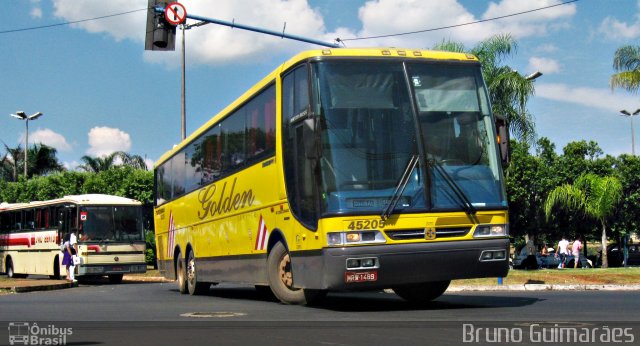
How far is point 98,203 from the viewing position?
29547 millimetres

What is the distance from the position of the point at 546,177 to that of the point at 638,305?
32718 millimetres

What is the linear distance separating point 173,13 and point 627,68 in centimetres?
2410

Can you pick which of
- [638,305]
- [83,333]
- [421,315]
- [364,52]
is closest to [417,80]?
[364,52]

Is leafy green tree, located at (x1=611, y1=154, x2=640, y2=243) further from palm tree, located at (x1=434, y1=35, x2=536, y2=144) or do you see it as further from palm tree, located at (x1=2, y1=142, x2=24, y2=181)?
palm tree, located at (x1=2, y1=142, x2=24, y2=181)

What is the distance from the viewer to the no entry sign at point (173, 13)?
58.1 feet

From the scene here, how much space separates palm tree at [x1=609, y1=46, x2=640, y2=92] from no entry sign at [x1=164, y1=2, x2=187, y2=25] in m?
22.0

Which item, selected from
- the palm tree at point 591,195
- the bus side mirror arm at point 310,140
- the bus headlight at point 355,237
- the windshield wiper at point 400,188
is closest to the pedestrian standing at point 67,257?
the bus side mirror arm at point 310,140

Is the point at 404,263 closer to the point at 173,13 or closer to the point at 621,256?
the point at 173,13

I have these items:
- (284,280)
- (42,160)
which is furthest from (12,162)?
(284,280)

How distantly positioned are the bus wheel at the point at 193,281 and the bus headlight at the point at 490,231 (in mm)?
9364

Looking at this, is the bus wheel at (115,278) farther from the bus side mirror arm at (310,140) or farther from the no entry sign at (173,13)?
the bus side mirror arm at (310,140)

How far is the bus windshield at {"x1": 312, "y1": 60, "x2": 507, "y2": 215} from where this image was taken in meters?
11.6

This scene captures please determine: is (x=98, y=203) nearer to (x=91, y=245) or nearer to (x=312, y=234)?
(x=91, y=245)

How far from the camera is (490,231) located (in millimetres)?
12094
